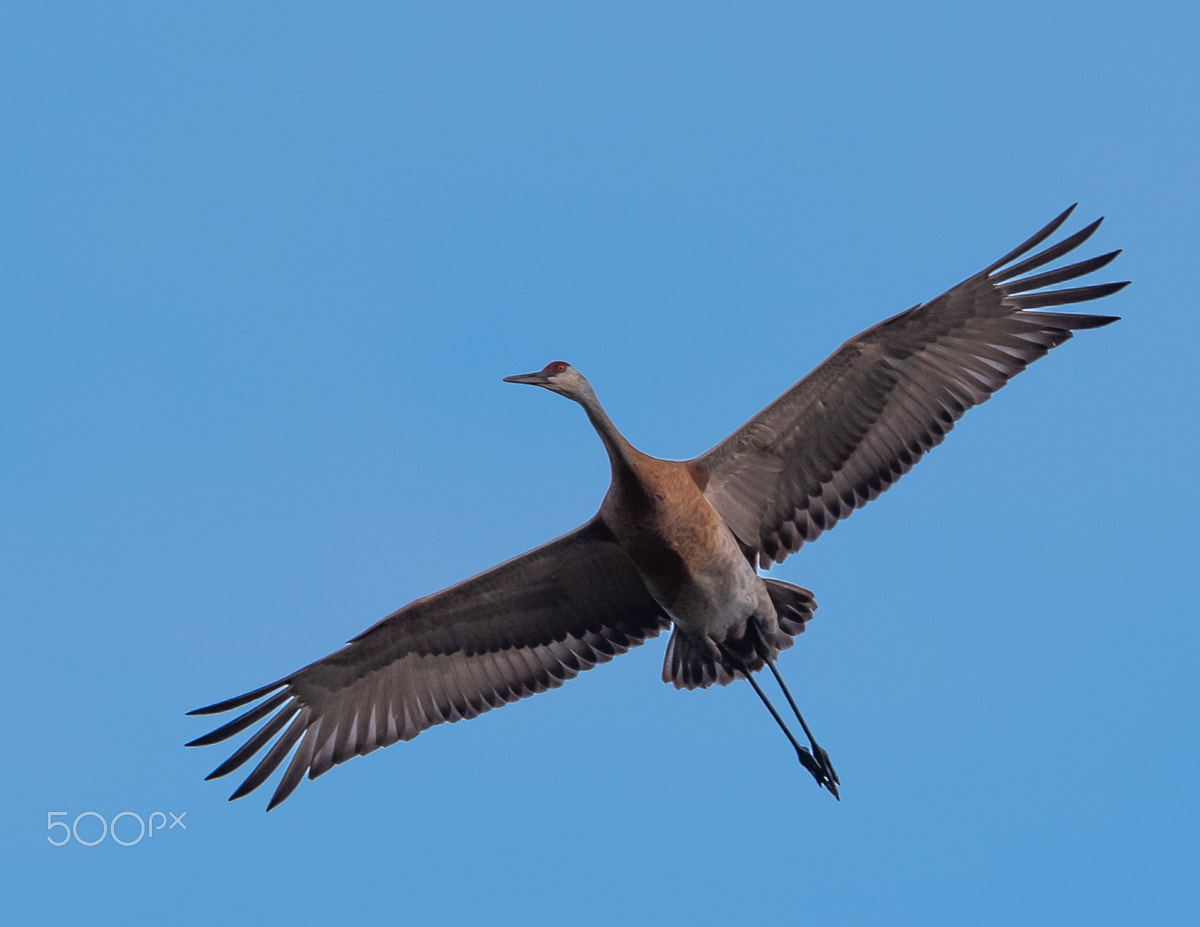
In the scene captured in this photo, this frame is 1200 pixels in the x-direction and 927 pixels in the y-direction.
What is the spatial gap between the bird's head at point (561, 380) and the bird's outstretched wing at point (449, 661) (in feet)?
4.27

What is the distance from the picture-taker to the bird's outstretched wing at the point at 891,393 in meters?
10.7

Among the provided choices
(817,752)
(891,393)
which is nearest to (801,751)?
(817,752)

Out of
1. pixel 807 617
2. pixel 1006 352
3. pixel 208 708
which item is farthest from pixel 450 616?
pixel 1006 352

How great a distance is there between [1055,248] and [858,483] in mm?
2034

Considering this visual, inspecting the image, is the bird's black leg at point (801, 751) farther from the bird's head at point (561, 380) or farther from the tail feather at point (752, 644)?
the bird's head at point (561, 380)

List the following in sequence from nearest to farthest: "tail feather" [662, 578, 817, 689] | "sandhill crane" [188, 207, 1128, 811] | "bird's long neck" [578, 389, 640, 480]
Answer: "bird's long neck" [578, 389, 640, 480]
"sandhill crane" [188, 207, 1128, 811]
"tail feather" [662, 578, 817, 689]

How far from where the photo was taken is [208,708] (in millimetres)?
10773

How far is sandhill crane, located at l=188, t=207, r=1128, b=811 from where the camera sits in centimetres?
1044

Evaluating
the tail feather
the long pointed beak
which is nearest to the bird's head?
the long pointed beak

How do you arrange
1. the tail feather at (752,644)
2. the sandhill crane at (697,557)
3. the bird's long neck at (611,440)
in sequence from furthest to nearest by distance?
the tail feather at (752,644)
the sandhill crane at (697,557)
the bird's long neck at (611,440)

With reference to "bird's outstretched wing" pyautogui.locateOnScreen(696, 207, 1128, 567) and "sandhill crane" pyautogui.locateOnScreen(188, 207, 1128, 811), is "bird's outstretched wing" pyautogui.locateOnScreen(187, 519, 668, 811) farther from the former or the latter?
"bird's outstretched wing" pyautogui.locateOnScreen(696, 207, 1128, 567)

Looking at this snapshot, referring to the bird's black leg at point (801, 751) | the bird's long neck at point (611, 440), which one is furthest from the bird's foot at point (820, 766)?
the bird's long neck at point (611, 440)

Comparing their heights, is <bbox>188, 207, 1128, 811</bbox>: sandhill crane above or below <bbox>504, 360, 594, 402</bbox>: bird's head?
below

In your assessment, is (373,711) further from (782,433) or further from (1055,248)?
(1055,248)
